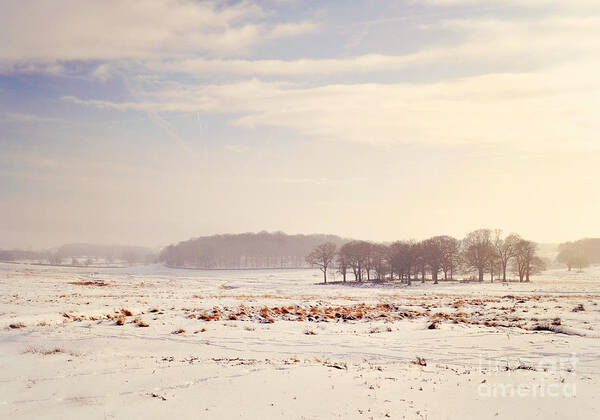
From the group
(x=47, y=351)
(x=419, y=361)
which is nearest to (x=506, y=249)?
(x=419, y=361)

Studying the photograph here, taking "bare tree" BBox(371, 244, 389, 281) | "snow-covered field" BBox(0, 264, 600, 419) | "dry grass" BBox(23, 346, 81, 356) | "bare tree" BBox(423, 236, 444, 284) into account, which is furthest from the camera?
Answer: "bare tree" BBox(371, 244, 389, 281)

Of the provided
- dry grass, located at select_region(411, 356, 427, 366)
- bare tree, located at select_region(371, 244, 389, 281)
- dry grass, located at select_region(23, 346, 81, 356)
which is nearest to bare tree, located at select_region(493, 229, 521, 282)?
bare tree, located at select_region(371, 244, 389, 281)

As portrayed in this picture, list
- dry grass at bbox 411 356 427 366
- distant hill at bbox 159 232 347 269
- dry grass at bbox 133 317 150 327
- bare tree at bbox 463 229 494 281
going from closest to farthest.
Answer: dry grass at bbox 411 356 427 366 < dry grass at bbox 133 317 150 327 < bare tree at bbox 463 229 494 281 < distant hill at bbox 159 232 347 269

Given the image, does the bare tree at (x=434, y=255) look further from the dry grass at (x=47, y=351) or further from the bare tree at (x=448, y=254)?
the dry grass at (x=47, y=351)

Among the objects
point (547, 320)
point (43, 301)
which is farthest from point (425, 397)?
point (43, 301)

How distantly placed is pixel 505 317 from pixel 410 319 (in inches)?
256

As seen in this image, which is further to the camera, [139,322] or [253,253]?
[253,253]

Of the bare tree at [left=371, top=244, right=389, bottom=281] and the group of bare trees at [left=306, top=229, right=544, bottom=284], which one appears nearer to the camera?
the group of bare trees at [left=306, top=229, right=544, bottom=284]

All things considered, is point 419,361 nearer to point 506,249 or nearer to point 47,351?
point 47,351

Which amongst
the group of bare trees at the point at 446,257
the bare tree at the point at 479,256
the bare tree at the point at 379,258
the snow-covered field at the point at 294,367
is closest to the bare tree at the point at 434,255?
the group of bare trees at the point at 446,257

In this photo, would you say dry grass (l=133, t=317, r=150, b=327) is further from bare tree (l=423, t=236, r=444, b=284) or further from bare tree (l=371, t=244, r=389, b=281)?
bare tree (l=371, t=244, r=389, b=281)

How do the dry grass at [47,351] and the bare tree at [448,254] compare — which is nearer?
the dry grass at [47,351]

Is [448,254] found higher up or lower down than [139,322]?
higher up

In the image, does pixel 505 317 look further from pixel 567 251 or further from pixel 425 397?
pixel 567 251
